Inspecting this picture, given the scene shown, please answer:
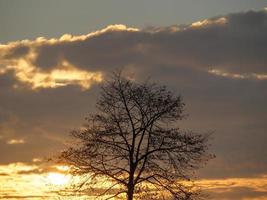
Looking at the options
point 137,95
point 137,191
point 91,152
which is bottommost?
point 137,191

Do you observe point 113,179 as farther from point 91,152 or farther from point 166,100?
point 166,100

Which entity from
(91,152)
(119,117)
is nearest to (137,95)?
(119,117)

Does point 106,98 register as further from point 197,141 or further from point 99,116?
point 197,141

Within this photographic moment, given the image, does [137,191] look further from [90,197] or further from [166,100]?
[166,100]

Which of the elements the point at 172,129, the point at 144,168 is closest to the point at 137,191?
the point at 144,168

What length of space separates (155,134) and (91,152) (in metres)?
3.60

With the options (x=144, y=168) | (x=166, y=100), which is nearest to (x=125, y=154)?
(x=144, y=168)

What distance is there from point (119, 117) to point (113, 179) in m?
3.32

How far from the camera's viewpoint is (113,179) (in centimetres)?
3788

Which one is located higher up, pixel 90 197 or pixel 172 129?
pixel 172 129

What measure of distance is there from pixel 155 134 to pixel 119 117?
7.24 feet

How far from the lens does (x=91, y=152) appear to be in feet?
125

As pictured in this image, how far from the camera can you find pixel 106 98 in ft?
127

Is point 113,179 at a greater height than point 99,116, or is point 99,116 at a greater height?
point 99,116
